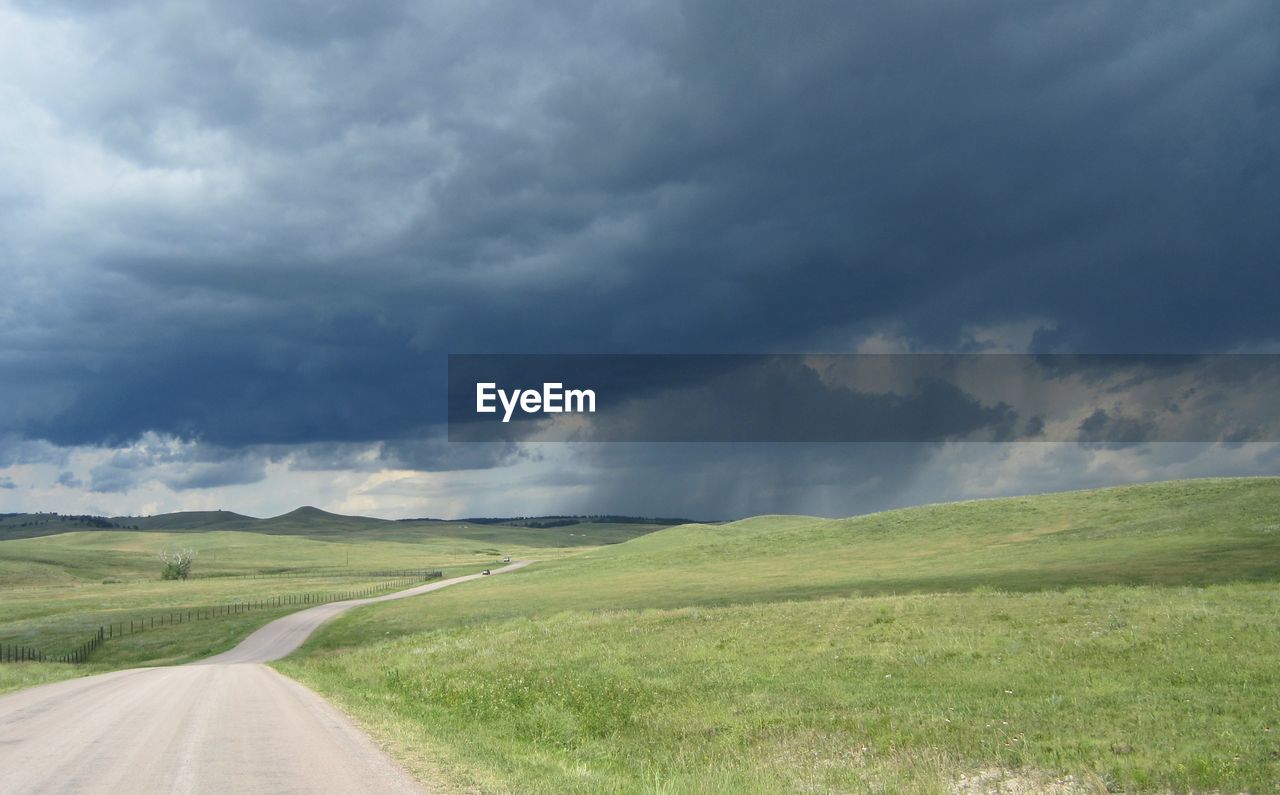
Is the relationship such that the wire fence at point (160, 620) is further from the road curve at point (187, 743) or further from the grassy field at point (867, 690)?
the road curve at point (187, 743)

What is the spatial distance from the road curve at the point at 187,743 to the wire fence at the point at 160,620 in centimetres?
3522

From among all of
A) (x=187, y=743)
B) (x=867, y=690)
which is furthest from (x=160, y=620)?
(x=867, y=690)

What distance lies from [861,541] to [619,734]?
90.7 m

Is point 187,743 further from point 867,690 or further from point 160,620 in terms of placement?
point 160,620

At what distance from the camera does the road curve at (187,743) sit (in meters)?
15.1

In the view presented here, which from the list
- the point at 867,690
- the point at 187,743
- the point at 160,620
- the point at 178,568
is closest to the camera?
the point at 187,743

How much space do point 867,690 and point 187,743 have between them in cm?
1672

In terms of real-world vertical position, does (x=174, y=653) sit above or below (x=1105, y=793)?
below

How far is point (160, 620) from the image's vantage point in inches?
3329

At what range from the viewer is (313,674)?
40.8m

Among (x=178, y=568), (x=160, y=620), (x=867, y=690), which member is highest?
(x=867, y=690)

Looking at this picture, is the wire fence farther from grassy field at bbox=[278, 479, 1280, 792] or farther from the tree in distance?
the tree in distance

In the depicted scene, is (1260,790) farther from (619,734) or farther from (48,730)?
(48,730)

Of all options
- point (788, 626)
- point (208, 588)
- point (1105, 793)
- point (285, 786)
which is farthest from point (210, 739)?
point (208, 588)
